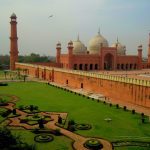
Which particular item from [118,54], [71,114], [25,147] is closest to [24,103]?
[71,114]

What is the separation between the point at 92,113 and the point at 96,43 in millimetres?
33188

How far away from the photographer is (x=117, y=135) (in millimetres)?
14195

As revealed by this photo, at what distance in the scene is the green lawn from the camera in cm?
1464

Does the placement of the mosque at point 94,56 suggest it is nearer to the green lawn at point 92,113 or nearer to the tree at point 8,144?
the green lawn at point 92,113

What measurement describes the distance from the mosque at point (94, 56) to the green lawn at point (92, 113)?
1935 centimetres

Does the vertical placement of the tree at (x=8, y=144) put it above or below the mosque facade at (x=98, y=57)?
below

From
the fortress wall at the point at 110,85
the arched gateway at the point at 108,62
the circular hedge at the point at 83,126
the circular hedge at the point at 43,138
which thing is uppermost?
the arched gateway at the point at 108,62

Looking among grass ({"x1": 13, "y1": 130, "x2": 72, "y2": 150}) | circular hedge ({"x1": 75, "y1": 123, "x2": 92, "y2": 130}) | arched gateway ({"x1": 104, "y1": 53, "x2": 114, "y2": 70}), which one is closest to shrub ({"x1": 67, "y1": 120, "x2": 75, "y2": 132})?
circular hedge ({"x1": 75, "y1": 123, "x2": 92, "y2": 130})

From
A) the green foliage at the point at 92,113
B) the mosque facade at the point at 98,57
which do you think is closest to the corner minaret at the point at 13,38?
the mosque facade at the point at 98,57

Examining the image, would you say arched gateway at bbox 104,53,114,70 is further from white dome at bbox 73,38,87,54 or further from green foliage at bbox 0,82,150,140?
green foliage at bbox 0,82,150,140

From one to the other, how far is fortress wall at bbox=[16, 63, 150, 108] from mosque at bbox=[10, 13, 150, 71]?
870 centimetres

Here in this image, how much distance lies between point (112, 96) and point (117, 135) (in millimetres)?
11895

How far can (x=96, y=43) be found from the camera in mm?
51000

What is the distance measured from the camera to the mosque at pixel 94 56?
46.9m
